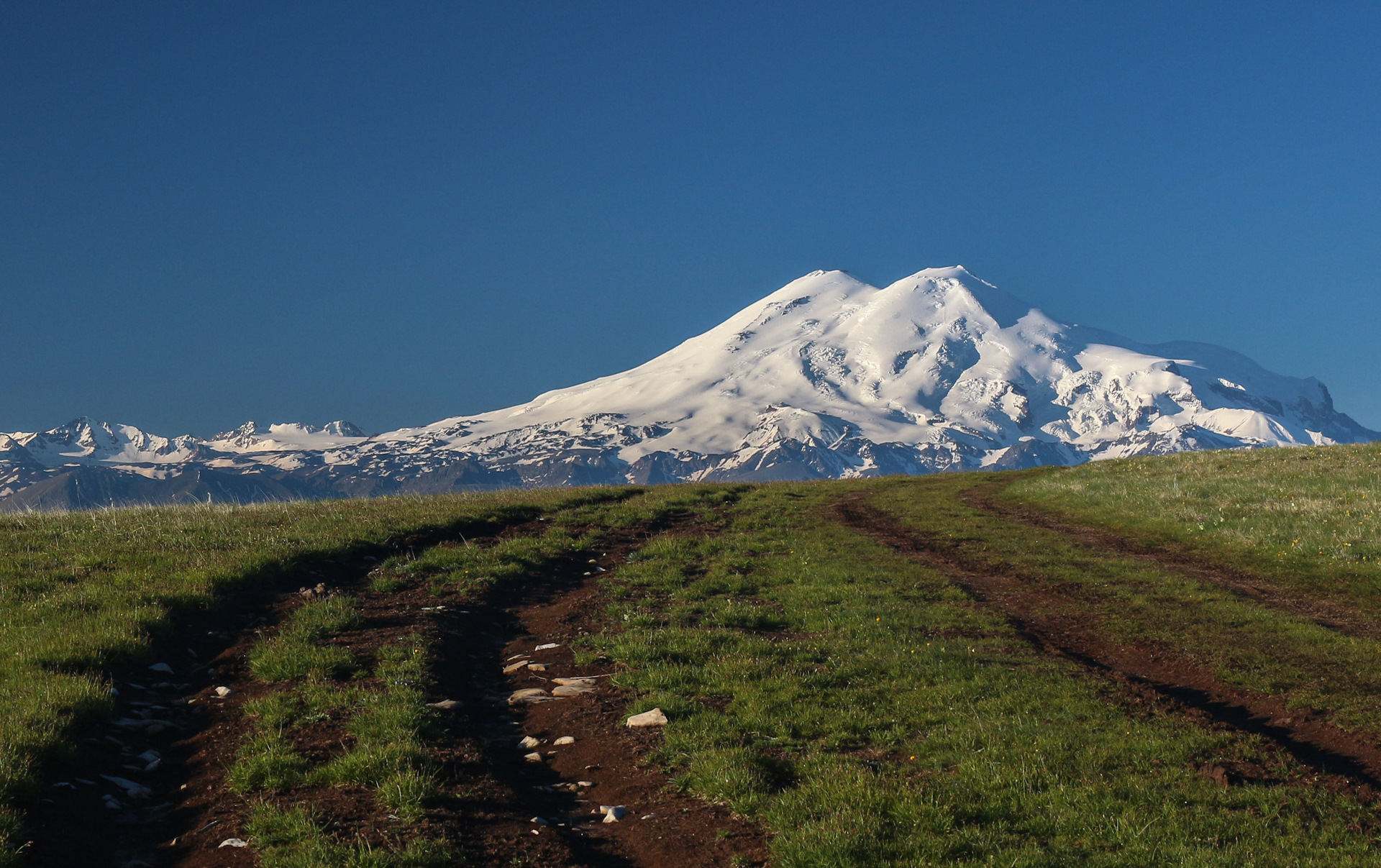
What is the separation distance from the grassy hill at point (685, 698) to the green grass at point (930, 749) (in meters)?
0.05

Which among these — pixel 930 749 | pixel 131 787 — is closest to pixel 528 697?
pixel 131 787

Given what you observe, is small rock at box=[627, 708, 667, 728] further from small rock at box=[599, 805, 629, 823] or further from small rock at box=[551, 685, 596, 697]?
small rock at box=[599, 805, 629, 823]

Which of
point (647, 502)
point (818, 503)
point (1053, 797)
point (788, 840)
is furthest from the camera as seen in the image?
point (818, 503)

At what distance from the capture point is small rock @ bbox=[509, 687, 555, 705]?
550 inches

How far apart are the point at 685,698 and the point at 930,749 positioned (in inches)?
150

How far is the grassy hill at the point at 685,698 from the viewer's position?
931cm

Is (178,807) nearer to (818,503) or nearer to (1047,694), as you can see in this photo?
(1047,694)

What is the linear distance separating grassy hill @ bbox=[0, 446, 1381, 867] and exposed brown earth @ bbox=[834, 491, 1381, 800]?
9 cm

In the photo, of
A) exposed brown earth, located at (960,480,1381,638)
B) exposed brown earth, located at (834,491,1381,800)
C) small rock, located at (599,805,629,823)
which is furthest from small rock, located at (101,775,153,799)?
exposed brown earth, located at (960,480,1381,638)

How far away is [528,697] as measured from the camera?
14133 mm

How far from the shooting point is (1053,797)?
32.0ft

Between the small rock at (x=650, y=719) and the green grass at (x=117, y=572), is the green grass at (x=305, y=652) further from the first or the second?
the small rock at (x=650, y=719)

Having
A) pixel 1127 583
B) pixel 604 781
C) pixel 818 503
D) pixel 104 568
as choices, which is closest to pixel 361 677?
pixel 604 781

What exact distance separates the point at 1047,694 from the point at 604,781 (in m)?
7.00
